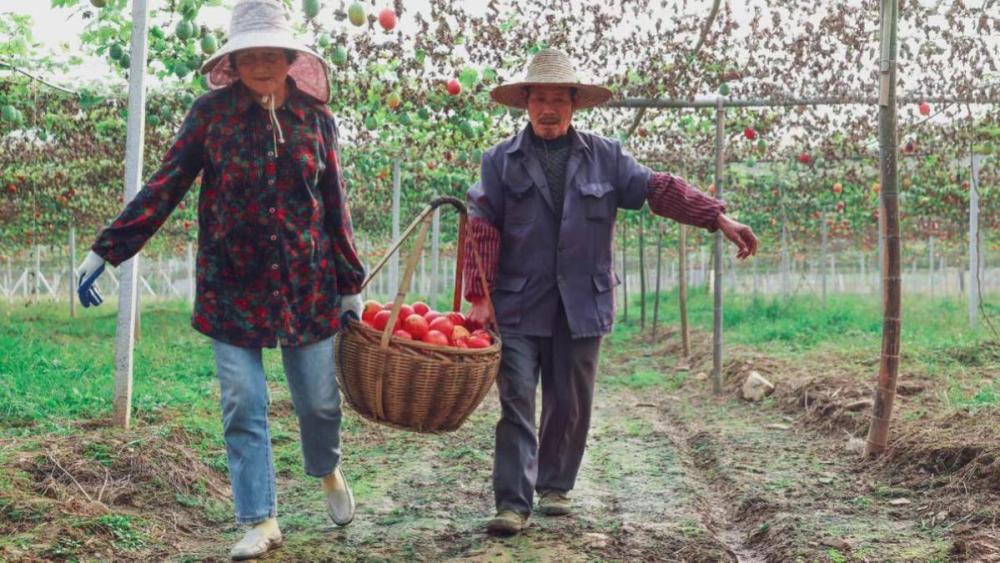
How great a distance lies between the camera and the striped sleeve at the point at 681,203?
3973 millimetres

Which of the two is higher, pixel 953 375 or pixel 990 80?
pixel 990 80

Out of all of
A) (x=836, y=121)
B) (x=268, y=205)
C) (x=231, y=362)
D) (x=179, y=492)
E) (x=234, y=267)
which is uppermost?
(x=836, y=121)

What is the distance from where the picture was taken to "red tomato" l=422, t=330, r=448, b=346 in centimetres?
340

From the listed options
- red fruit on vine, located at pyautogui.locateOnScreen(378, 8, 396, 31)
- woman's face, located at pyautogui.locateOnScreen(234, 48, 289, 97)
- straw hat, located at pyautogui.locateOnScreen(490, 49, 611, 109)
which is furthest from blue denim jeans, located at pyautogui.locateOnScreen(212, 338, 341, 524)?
red fruit on vine, located at pyautogui.locateOnScreen(378, 8, 396, 31)

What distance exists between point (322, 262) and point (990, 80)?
732cm

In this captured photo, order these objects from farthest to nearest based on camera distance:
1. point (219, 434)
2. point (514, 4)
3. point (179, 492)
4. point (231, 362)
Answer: point (514, 4) < point (219, 434) < point (179, 492) < point (231, 362)

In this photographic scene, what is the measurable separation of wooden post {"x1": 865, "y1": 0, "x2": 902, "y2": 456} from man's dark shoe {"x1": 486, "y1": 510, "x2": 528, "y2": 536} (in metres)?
2.34

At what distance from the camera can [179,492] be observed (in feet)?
13.8

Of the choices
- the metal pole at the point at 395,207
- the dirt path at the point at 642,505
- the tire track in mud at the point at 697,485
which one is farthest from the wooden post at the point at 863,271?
the dirt path at the point at 642,505

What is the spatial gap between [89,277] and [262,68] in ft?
3.03

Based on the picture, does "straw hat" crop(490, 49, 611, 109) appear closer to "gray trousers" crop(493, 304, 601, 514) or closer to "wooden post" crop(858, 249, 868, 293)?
"gray trousers" crop(493, 304, 601, 514)

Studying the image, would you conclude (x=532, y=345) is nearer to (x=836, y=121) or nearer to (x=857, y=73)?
(x=857, y=73)

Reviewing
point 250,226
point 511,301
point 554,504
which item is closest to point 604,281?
point 511,301

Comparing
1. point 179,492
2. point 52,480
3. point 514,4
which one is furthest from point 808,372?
point 52,480
